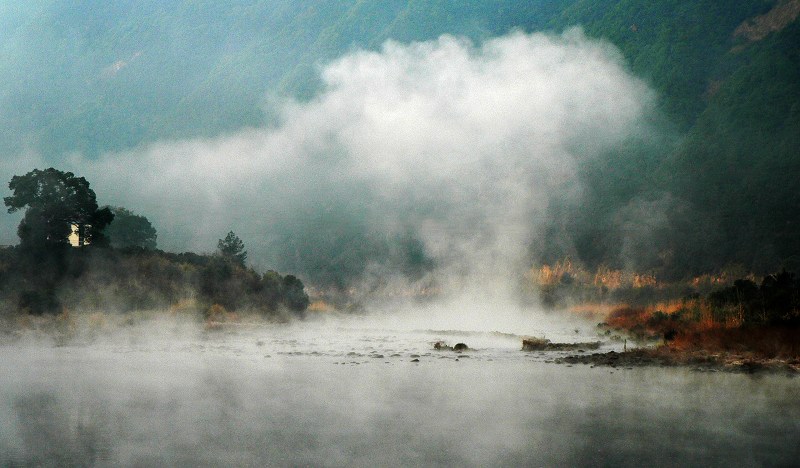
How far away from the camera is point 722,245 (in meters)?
134

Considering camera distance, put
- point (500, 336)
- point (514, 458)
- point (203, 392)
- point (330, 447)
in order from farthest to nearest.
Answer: point (500, 336), point (203, 392), point (330, 447), point (514, 458)

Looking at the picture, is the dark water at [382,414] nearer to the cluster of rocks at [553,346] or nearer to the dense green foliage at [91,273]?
the cluster of rocks at [553,346]

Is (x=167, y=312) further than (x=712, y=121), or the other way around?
(x=712, y=121)

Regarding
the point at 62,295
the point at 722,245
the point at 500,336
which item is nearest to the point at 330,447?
the point at 500,336

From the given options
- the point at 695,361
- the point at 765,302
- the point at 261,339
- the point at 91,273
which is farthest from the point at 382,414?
the point at 91,273

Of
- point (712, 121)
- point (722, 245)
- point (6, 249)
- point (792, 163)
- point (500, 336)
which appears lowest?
point (500, 336)

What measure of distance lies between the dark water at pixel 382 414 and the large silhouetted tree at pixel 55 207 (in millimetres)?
44346

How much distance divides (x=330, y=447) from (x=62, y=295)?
5282cm

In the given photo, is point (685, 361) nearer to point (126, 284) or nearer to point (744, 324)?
point (744, 324)

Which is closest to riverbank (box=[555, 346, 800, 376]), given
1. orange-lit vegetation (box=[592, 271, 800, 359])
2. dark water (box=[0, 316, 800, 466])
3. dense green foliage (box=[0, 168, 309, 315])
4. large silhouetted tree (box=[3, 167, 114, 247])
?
orange-lit vegetation (box=[592, 271, 800, 359])

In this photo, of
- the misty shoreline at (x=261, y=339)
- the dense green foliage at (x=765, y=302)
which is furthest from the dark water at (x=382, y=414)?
the dense green foliage at (x=765, y=302)

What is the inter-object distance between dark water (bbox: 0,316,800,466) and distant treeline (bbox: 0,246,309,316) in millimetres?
24730

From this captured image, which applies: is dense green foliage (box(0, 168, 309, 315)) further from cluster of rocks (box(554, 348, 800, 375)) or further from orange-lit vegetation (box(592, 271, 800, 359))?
cluster of rocks (box(554, 348, 800, 375))

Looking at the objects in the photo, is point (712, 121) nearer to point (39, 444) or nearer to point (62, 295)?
point (62, 295)
